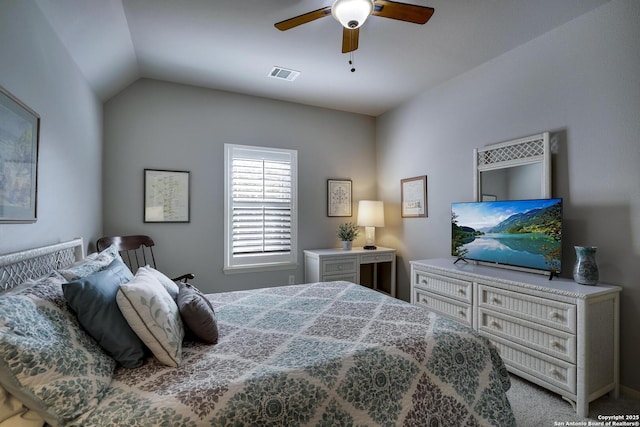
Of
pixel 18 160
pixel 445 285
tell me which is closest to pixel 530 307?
pixel 445 285

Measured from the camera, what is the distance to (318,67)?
124 inches

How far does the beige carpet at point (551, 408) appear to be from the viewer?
6.25ft

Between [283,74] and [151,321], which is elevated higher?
[283,74]

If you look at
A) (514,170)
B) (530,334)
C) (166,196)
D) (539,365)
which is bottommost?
(539,365)

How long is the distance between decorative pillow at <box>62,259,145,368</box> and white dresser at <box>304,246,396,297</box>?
102 inches

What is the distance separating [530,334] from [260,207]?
3.04 meters

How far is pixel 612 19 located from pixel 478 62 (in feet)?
3.37

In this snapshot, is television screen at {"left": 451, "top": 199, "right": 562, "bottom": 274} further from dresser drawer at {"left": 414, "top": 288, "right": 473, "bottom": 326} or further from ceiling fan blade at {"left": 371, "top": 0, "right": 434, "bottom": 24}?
ceiling fan blade at {"left": 371, "top": 0, "right": 434, "bottom": 24}

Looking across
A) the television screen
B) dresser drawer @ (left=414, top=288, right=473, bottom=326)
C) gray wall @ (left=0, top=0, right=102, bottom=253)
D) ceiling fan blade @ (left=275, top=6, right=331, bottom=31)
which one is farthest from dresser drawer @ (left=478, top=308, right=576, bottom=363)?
gray wall @ (left=0, top=0, right=102, bottom=253)

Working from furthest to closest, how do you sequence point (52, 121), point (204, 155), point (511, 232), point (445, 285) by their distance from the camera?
point (204, 155) → point (445, 285) → point (511, 232) → point (52, 121)

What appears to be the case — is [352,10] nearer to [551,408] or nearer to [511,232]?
[511,232]

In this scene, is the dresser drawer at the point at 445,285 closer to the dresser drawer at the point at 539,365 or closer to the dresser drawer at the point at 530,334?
the dresser drawer at the point at 530,334

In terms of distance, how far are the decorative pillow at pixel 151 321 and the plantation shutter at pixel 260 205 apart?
2457 mm

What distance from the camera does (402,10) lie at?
73.5 inches
